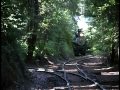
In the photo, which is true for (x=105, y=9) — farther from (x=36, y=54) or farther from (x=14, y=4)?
(x=36, y=54)

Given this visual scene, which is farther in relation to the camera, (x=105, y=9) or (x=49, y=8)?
(x=49, y=8)

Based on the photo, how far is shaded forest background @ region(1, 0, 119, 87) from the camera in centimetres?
1273

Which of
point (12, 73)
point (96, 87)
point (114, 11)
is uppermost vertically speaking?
point (114, 11)

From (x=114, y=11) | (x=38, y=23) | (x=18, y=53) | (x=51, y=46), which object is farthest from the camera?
(x=51, y=46)

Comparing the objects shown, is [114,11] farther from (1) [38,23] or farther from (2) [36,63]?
(2) [36,63]

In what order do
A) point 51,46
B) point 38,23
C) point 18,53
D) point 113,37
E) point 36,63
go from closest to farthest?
point 18,53 → point 113,37 → point 38,23 → point 36,63 → point 51,46

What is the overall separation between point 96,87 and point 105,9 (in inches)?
287

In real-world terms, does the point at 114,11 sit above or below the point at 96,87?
above

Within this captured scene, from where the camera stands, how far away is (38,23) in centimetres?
2730

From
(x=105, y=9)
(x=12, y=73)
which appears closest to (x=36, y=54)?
Answer: (x=105, y=9)

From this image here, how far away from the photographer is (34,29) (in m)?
27.1

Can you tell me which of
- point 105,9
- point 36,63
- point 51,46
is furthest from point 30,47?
point 105,9

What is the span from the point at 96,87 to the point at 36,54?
17.4m

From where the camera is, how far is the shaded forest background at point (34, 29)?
41.8ft
